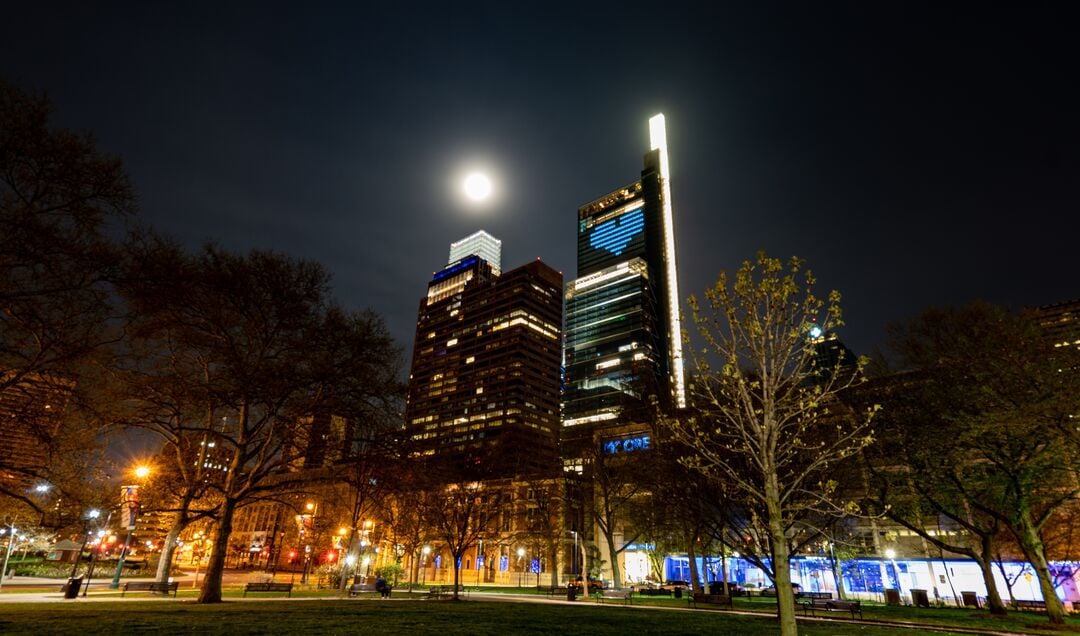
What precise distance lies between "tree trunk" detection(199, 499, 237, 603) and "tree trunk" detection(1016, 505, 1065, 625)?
36.0 meters

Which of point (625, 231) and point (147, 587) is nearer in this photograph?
point (147, 587)

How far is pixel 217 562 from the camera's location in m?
21.5

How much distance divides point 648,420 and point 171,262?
31277mm

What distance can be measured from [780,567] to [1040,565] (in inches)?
938

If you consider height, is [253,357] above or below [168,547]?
above

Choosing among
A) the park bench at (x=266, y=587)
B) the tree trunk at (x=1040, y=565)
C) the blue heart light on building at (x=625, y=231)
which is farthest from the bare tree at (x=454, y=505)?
the blue heart light on building at (x=625, y=231)

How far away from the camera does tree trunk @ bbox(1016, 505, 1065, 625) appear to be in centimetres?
2139

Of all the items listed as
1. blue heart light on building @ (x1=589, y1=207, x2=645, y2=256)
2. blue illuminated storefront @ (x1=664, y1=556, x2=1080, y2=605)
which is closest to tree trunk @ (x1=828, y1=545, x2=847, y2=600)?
blue illuminated storefront @ (x1=664, y1=556, x2=1080, y2=605)

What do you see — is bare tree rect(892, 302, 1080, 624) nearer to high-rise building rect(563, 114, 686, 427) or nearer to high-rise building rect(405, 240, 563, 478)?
high-rise building rect(405, 240, 563, 478)

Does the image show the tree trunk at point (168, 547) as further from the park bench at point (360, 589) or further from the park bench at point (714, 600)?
the park bench at point (714, 600)

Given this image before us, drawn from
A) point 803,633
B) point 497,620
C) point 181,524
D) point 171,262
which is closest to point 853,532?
point 803,633

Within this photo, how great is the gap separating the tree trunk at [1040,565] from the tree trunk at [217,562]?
36.0 meters

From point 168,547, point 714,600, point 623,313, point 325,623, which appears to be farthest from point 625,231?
point 325,623

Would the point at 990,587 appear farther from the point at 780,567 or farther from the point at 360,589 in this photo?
the point at 360,589
